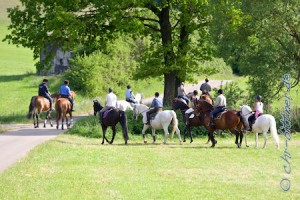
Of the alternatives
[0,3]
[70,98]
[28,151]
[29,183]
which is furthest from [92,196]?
[0,3]

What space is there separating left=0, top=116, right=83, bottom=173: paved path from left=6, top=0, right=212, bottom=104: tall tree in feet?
18.7

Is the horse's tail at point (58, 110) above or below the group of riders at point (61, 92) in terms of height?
below

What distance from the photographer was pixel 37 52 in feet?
141

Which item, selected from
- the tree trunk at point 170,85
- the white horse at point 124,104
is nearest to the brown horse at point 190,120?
the white horse at point 124,104

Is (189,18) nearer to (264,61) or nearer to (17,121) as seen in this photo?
(264,61)

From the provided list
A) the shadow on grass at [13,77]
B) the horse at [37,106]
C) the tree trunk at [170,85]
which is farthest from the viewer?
the shadow on grass at [13,77]

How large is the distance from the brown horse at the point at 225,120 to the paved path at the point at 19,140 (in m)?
7.26

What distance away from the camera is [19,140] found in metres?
31.5

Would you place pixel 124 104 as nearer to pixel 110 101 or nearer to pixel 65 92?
pixel 65 92

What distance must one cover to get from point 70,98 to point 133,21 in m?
5.81

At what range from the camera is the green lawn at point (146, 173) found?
18.5m

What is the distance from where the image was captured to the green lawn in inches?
730

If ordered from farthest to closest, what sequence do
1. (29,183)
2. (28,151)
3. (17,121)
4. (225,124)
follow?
(17,121) → (225,124) → (28,151) → (29,183)

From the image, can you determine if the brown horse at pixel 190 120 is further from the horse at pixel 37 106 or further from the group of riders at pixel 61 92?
the horse at pixel 37 106
